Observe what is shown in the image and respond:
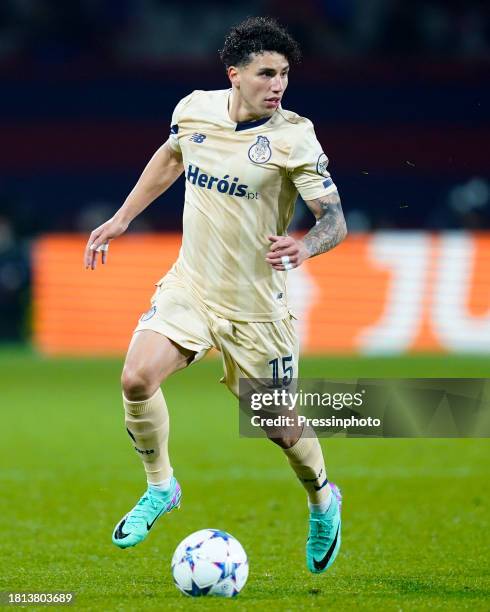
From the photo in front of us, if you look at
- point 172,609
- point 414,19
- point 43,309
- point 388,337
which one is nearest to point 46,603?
point 172,609

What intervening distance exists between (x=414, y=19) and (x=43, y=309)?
31.9ft

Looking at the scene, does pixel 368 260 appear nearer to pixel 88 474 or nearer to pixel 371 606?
pixel 88 474

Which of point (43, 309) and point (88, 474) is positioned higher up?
point (88, 474)

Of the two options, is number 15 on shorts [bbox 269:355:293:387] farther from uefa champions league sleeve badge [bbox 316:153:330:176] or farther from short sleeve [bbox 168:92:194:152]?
short sleeve [bbox 168:92:194:152]

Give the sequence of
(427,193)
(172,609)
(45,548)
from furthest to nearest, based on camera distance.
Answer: (427,193)
(45,548)
(172,609)

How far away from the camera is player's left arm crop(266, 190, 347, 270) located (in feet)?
16.6

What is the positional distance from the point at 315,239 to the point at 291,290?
10.6 m

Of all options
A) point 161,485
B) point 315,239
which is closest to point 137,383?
point 161,485

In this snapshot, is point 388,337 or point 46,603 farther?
point 388,337

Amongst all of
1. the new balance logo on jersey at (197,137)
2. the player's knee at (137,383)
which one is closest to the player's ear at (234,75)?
the new balance logo on jersey at (197,137)

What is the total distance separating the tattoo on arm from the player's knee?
3.07 feet

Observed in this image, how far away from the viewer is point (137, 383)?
5.41 m

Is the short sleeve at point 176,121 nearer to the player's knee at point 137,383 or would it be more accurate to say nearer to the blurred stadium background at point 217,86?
the player's knee at point 137,383

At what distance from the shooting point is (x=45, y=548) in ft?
20.8
